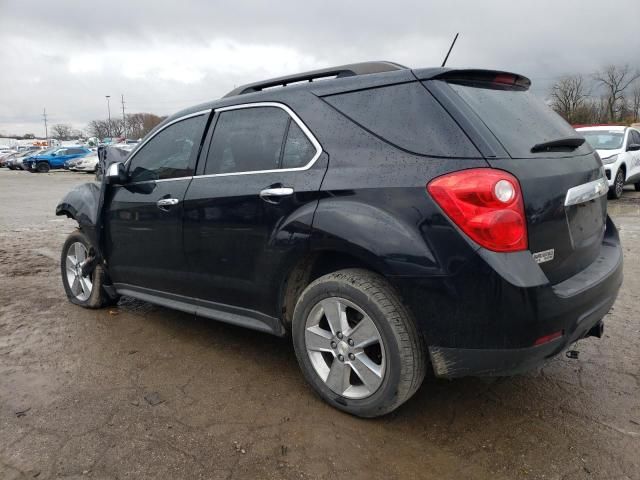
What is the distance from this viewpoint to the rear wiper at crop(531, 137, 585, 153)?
8.46ft

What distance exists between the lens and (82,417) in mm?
2812

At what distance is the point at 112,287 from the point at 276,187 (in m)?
2.19

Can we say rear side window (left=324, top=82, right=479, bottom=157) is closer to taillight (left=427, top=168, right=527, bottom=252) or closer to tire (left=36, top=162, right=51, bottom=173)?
taillight (left=427, top=168, right=527, bottom=252)

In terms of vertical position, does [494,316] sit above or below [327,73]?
below

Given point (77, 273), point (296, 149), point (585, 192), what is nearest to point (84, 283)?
point (77, 273)

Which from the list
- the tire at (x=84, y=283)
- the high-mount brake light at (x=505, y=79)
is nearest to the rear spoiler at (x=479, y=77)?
the high-mount brake light at (x=505, y=79)

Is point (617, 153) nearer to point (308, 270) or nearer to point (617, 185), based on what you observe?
point (617, 185)

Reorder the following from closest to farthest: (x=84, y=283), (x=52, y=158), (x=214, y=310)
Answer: (x=214, y=310), (x=84, y=283), (x=52, y=158)

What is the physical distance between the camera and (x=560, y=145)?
2715mm

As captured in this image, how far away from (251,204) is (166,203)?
33.2 inches

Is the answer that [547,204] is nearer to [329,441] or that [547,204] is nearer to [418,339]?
[418,339]

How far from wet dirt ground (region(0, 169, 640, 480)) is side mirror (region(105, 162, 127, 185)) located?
3.86ft

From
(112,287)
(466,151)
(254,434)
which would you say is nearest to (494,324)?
(466,151)

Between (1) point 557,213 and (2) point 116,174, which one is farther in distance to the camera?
(2) point 116,174
